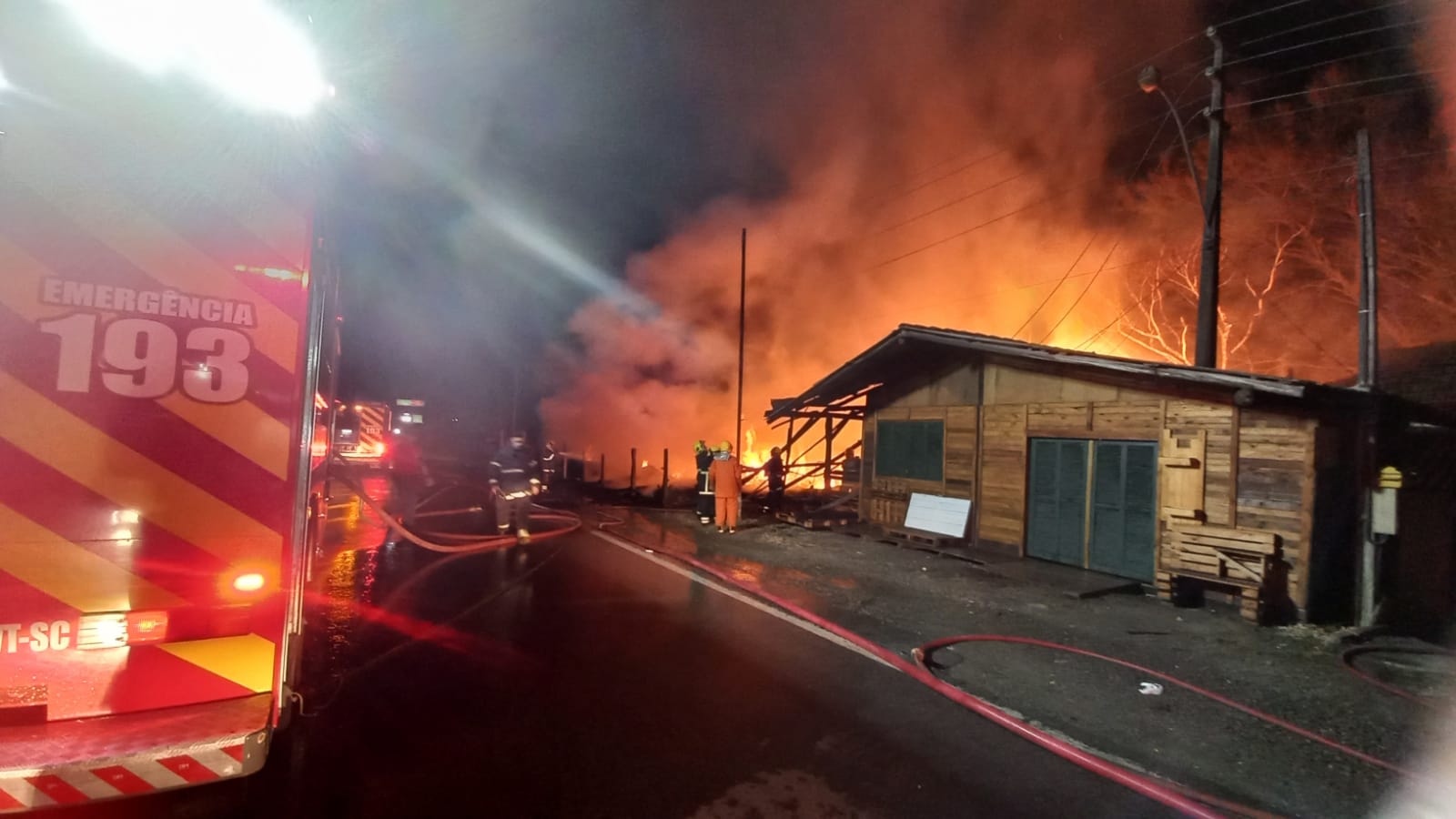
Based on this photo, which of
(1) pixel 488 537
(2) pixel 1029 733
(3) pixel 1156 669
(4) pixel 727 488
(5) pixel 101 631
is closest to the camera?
(5) pixel 101 631

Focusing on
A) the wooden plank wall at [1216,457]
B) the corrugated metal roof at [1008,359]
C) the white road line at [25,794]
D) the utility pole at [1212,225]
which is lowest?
the white road line at [25,794]

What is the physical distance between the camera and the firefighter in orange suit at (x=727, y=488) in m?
13.2

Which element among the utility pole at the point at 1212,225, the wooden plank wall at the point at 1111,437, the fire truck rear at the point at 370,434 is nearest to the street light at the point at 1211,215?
the utility pole at the point at 1212,225

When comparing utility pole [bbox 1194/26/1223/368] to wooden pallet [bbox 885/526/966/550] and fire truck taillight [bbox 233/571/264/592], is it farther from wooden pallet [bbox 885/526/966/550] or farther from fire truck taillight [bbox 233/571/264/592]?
fire truck taillight [bbox 233/571/264/592]

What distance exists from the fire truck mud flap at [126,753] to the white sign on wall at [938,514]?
34.1ft

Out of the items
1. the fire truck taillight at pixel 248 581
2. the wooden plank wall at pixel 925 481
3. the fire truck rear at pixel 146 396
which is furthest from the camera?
the wooden plank wall at pixel 925 481

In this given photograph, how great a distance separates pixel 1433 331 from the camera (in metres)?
17.2

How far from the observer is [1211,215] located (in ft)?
33.6

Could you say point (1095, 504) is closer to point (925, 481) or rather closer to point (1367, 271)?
point (925, 481)

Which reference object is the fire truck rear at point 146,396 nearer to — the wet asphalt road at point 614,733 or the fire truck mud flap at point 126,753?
the fire truck mud flap at point 126,753

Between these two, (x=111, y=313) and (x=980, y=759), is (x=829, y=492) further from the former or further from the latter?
(x=111, y=313)

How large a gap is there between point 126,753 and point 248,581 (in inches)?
28.5

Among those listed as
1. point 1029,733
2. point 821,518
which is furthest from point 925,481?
point 1029,733

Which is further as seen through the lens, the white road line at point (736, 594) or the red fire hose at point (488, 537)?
the red fire hose at point (488, 537)
